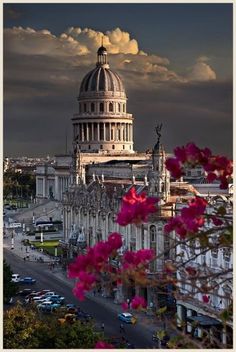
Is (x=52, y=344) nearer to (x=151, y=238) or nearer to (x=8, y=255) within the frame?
(x=151, y=238)

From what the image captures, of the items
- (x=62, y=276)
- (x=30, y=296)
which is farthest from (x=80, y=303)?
(x=62, y=276)

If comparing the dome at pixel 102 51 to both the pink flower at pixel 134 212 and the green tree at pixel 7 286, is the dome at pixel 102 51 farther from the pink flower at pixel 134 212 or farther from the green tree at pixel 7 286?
the pink flower at pixel 134 212

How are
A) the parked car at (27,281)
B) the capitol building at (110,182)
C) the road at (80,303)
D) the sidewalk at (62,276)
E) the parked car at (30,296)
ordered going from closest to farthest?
the road at (80,303) → the sidewalk at (62,276) → the capitol building at (110,182) → the parked car at (30,296) → the parked car at (27,281)

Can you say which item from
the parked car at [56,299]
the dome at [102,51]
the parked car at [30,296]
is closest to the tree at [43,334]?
the parked car at [56,299]

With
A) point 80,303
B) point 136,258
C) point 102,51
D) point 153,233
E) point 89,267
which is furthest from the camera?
point 102,51

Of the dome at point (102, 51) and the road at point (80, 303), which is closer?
the road at point (80, 303)

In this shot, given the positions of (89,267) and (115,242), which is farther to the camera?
(115,242)

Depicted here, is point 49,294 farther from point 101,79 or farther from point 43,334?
point 101,79

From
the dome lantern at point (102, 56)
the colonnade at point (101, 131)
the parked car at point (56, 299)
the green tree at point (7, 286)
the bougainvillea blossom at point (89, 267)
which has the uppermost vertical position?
the dome lantern at point (102, 56)
